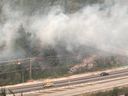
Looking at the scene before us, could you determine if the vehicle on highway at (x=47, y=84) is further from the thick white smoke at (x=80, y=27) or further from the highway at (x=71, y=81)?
the thick white smoke at (x=80, y=27)

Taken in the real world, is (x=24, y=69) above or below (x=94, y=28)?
below

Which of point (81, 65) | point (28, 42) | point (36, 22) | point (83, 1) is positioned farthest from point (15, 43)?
point (83, 1)

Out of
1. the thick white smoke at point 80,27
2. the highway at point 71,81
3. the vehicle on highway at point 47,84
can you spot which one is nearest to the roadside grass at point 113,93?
the highway at point 71,81

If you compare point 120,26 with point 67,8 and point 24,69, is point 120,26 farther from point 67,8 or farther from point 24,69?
point 24,69

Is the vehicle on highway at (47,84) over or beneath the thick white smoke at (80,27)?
beneath

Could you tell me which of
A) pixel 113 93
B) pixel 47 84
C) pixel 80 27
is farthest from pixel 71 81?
pixel 80 27

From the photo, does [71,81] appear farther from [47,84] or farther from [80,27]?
[80,27]

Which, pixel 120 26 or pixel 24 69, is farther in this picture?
pixel 120 26

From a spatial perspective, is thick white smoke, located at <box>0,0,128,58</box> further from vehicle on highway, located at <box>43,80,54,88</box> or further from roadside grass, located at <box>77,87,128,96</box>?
roadside grass, located at <box>77,87,128,96</box>
